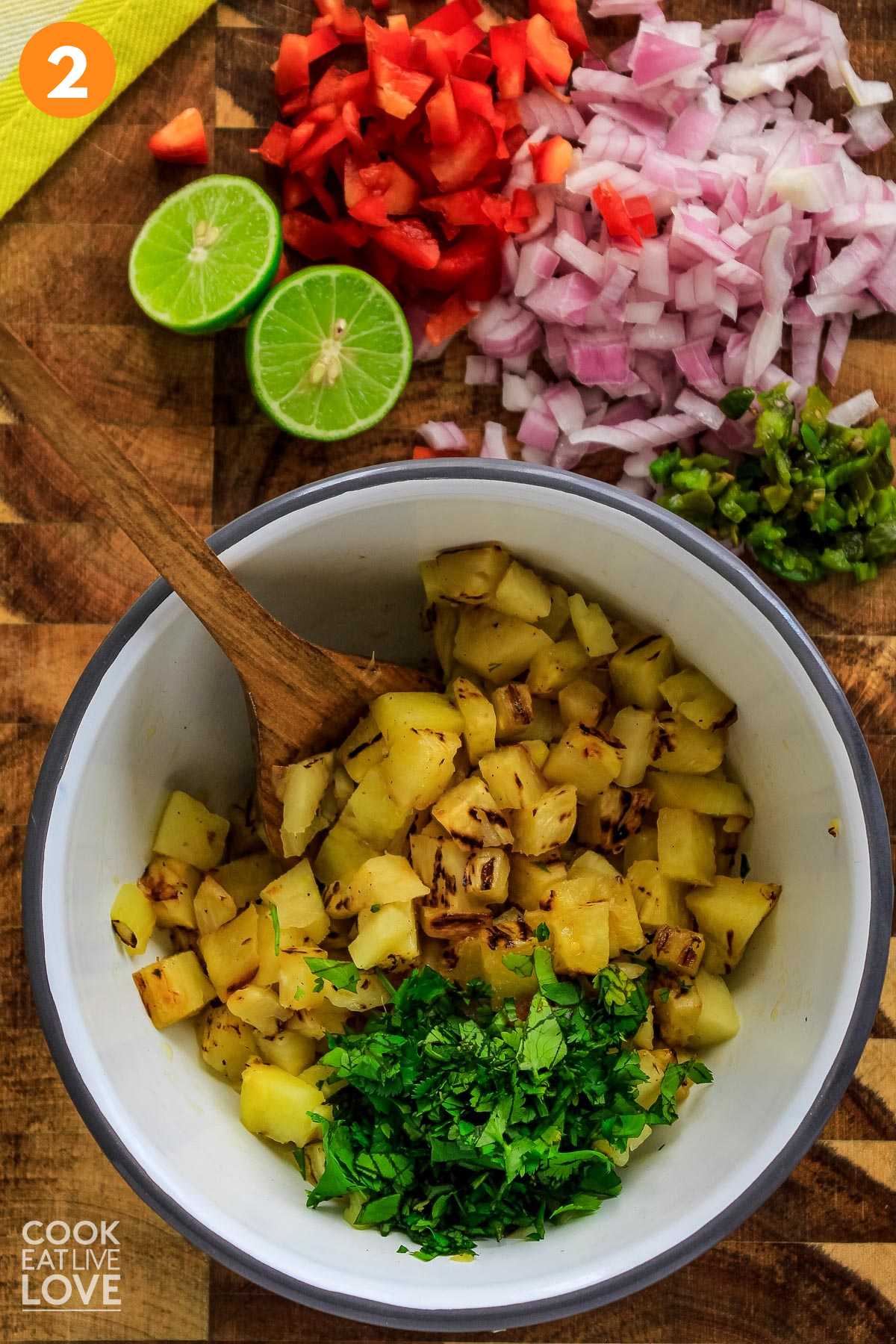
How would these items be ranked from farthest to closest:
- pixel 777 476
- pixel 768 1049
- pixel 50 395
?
pixel 777 476 → pixel 768 1049 → pixel 50 395

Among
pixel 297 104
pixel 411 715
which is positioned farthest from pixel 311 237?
pixel 411 715

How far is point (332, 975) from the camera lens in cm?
144

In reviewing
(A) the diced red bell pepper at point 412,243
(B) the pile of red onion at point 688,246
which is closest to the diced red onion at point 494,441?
(B) the pile of red onion at point 688,246

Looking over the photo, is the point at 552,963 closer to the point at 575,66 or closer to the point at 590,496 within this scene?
the point at 590,496

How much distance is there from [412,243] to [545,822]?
90cm

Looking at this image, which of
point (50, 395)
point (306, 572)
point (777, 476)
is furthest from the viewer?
point (777, 476)

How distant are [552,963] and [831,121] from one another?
1.38m

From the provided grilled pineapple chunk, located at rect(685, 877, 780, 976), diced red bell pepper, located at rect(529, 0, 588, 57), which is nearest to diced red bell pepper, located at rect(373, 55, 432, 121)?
diced red bell pepper, located at rect(529, 0, 588, 57)

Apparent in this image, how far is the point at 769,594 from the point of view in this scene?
137 centimetres

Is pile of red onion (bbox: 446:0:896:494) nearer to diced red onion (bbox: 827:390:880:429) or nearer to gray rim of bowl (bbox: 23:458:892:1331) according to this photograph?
diced red onion (bbox: 827:390:880:429)

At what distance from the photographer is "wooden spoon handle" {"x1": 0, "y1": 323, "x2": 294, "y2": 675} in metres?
1.30

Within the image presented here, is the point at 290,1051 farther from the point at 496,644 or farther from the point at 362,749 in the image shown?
the point at 496,644

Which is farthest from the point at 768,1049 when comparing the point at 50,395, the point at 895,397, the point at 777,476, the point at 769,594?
the point at 50,395

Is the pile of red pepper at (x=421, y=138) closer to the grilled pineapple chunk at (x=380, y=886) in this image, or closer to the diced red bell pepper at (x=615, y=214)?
the diced red bell pepper at (x=615, y=214)
